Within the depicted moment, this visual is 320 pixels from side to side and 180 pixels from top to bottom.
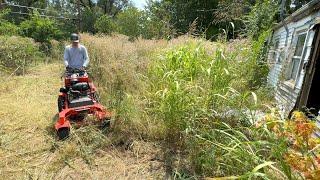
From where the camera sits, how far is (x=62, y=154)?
13.7 ft

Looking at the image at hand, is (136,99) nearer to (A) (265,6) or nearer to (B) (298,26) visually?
(B) (298,26)

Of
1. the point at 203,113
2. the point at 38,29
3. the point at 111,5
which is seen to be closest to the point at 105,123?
the point at 203,113

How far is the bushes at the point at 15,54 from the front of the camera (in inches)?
402

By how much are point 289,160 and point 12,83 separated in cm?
772

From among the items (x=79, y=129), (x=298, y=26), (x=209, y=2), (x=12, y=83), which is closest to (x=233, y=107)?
(x=79, y=129)

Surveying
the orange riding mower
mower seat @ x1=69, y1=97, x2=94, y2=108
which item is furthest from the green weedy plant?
mower seat @ x1=69, y1=97, x2=94, y2=108

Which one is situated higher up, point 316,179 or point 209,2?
point 209,2

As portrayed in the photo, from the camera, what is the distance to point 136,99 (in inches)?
196

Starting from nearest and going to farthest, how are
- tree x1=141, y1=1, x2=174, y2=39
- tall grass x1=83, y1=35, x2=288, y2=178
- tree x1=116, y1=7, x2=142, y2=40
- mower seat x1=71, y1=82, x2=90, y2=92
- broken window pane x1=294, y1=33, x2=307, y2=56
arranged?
tall grass x1=83, y1=35, x2=288, y2=178
mower seat x1=71, y1=82, x2=90, y2=92
broken window pane x1=294, y1=33, x2=307, y2=56
tree x1=141, y1=1, x2=174, y2=39
tree x1=116, y1=7, x2=142, y2=40

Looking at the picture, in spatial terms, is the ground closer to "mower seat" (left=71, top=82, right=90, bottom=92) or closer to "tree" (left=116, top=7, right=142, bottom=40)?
"mower seat" (left=71, top=82, right=90, bottom=92)

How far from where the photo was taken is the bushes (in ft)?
33.5

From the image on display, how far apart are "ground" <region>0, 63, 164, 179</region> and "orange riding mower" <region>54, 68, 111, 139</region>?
0.19 metres

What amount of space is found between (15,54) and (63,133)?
24.2 feet

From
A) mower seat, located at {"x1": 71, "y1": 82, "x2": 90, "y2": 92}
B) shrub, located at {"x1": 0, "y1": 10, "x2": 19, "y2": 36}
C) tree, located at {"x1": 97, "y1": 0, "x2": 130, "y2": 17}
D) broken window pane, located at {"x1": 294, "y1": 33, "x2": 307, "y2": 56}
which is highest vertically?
tree, located at {"x1": 97, "y1": 0, "x2": 130, "y2": 17}
